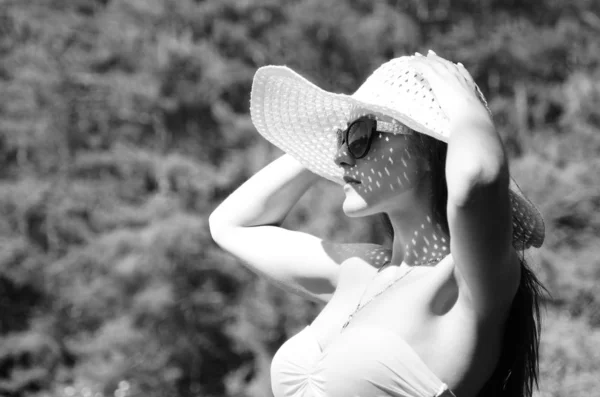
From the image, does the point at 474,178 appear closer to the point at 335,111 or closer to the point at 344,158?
the point at 344,158

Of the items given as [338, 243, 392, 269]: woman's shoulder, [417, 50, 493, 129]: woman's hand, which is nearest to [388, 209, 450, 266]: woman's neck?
[338, 243, 392, 269]: woman's shoulder

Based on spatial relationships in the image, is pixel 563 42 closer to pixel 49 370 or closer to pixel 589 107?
pixel 589 107

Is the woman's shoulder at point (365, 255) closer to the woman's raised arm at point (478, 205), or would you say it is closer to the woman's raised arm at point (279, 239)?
the woman's raised arm at point (279, 239)

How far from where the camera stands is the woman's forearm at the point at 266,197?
74.9 inches

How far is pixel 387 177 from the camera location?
1.62 m

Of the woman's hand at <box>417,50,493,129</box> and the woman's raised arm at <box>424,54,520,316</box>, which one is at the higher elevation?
the woman's hand at <box>417,50,493,129</box>

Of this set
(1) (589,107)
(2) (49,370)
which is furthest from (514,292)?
(2) (49,370)

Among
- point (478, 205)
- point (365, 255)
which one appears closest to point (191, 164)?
point (365, 255)

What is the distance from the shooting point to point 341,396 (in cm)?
150

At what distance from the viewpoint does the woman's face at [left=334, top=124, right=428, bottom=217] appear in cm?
162

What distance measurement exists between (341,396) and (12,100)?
1328 cm

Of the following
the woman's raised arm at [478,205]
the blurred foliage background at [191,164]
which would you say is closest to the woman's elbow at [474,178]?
the woman's raised arm at [478,205]

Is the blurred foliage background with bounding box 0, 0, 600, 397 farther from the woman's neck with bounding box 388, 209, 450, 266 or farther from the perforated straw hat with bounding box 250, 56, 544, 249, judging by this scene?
the woman's neck with bounding box 388, 209, 450, 266

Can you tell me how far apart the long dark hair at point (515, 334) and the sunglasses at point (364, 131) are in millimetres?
43
